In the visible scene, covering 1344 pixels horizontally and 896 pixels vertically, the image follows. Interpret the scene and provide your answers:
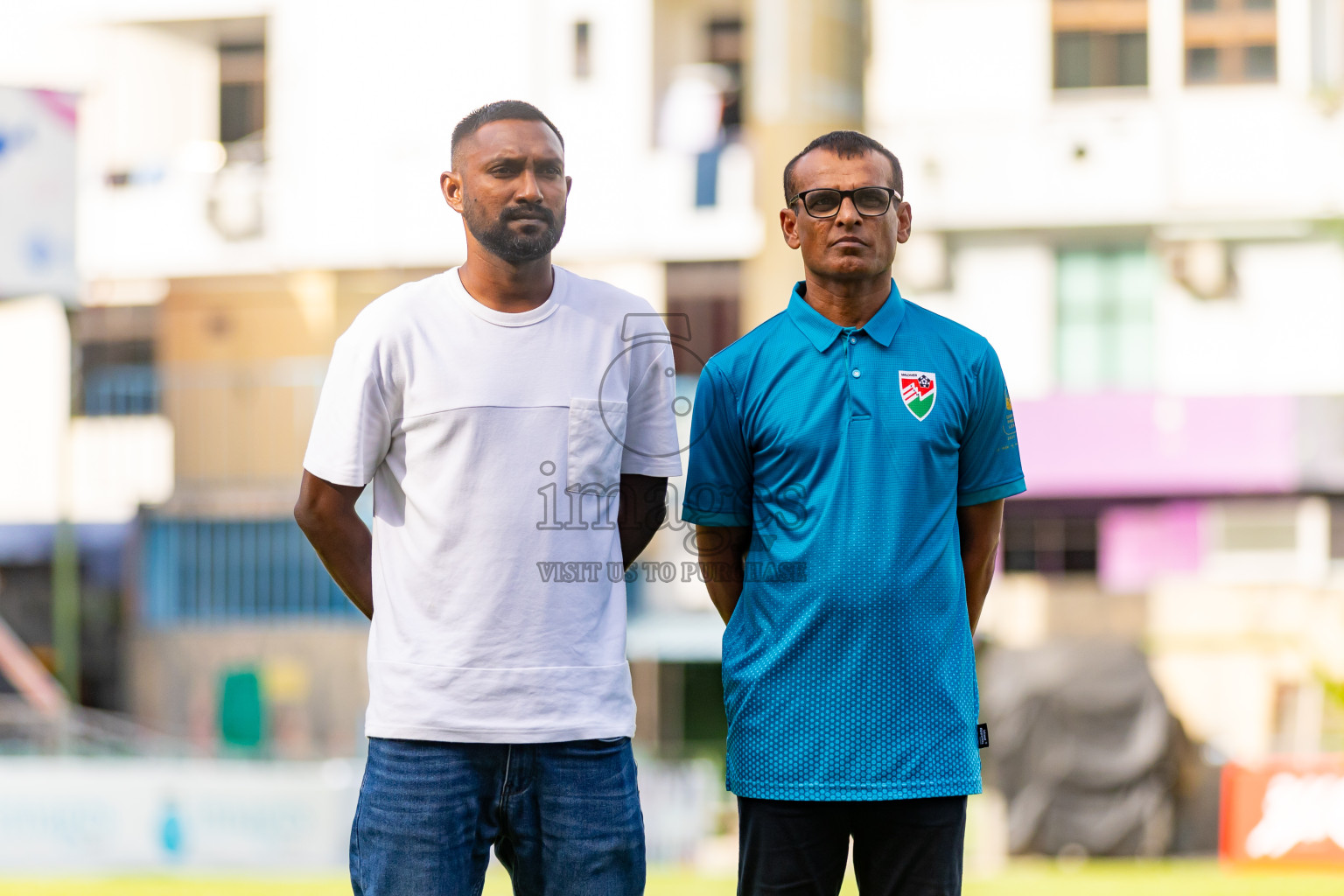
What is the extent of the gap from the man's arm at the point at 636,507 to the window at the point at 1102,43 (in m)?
13.1

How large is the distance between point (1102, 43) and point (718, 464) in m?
13.3

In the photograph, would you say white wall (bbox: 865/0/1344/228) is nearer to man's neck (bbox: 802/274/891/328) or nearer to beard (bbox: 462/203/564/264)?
man's neck (bbox: 802/274/891/328)

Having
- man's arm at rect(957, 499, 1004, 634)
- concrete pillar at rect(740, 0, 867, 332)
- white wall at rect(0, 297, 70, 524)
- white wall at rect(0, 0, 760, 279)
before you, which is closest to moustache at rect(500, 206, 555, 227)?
man's arm at rect(957, 499, 1004, 634)

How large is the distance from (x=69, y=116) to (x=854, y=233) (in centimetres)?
1014

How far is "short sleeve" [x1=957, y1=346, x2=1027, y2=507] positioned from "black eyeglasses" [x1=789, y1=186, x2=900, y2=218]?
13.8 inches

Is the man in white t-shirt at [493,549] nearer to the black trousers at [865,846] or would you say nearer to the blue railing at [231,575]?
the black trousers at [865,846]

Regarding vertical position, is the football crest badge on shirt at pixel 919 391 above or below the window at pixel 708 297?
below

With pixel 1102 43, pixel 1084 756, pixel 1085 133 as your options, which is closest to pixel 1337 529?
pixel 1084 756

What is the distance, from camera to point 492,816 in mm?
2873

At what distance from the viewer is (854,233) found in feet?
9.76

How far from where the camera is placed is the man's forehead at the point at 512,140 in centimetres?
287

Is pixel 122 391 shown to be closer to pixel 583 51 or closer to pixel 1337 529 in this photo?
pixel 583 51

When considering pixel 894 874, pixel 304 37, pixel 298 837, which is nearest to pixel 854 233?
pixel 894 874

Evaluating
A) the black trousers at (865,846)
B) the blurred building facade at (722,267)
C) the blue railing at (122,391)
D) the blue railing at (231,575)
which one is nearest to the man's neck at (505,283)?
the black trousers at (865,846)
